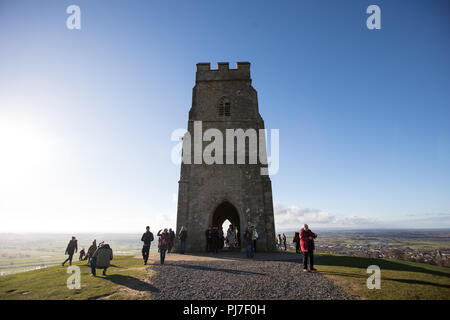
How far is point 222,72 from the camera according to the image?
1962 centimetres

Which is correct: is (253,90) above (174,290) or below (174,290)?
above

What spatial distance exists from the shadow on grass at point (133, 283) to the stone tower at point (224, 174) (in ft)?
27.0

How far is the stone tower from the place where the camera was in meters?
16.0

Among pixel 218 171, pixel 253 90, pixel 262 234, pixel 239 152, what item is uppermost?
pixel 253 90

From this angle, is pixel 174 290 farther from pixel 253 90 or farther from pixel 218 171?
pixel 253 90

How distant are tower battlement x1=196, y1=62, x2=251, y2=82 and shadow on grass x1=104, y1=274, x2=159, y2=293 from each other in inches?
654

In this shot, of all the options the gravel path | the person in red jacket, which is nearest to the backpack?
the gravel path

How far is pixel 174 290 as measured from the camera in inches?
239

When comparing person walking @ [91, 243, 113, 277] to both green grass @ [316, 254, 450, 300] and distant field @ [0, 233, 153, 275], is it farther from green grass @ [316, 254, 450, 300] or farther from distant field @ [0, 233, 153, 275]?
distant field @ [0, 233, 153, 275]

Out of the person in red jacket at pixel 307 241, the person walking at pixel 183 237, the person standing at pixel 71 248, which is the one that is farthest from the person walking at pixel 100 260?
the person in red jacket at pixel 307 241

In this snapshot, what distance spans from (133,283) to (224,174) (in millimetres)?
10844
